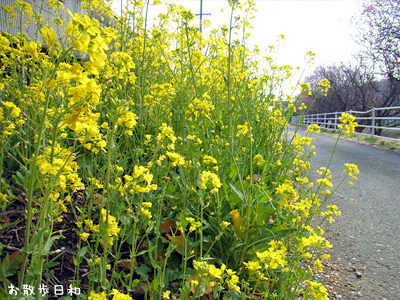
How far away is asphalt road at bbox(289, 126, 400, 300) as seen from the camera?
80.0 inches

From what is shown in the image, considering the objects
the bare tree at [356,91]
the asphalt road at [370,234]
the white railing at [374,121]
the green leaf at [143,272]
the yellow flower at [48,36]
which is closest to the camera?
the yellow flower at [48,36]

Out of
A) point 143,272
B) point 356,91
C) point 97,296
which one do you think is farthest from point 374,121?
point 97,296

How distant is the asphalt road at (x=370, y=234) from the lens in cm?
203

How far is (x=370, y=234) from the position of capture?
2.74 m

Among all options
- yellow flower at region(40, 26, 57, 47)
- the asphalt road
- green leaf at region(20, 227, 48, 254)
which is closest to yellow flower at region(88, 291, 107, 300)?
green leaf at region(20, 227, 48, 254)

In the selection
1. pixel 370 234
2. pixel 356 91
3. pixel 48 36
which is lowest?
pixel 370 234

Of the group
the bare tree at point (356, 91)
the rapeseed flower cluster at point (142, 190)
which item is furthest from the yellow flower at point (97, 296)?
the bare tree at point (356, 91)

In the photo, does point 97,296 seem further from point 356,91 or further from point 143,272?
point 356,91

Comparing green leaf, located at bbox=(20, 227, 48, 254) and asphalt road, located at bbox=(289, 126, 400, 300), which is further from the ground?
green leaf, located at bbox=(20, 227, 48, 254)

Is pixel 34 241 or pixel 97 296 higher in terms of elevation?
pixel 34 241

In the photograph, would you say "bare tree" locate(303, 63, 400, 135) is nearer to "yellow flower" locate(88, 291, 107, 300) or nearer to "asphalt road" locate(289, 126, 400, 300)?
"asphalt road" locate(289, 126, 400, 300)

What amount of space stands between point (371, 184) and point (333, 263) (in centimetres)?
272

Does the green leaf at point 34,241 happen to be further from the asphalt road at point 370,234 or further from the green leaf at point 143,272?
the asphalt road at point 370,234

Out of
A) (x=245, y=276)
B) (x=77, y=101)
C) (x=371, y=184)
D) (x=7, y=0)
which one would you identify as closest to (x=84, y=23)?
(x=77, y=101)
